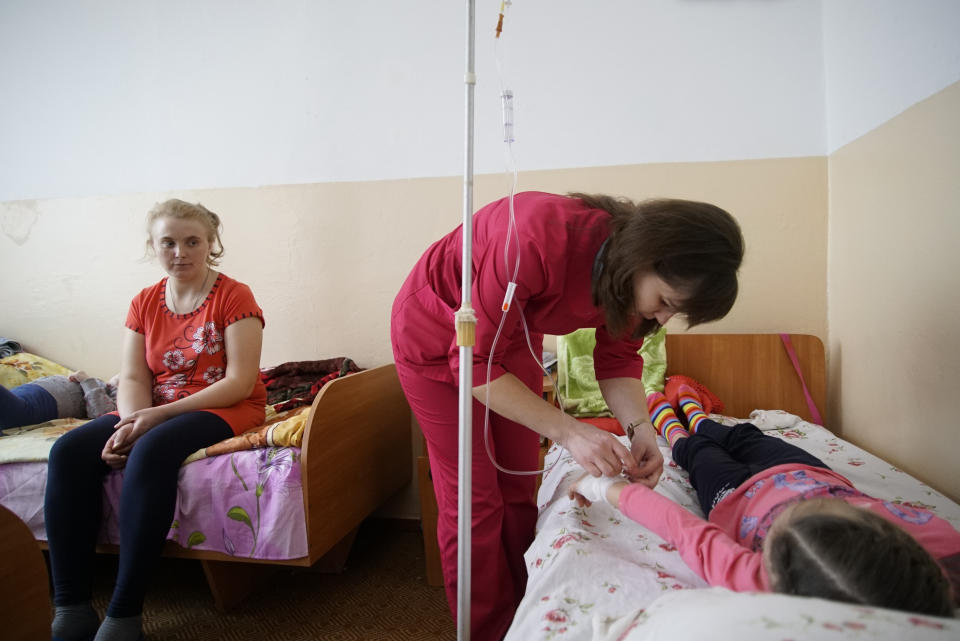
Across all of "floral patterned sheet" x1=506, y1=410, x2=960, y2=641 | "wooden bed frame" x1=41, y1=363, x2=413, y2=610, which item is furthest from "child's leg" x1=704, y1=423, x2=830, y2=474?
"wooden bed frame" x1=41, y1=363, x2=413, y2=610

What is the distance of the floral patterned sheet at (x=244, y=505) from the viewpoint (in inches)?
52.8

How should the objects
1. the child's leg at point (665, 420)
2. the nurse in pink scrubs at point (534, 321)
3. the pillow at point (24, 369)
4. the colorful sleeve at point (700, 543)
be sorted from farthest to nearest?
the pillow at point (24, 369) < the child's leg at point (665, 420) < the nurse in pink scrubs at point (534, 321) < the colorful sleeve at point (700, 543)

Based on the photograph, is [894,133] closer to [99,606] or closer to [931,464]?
[931,464]

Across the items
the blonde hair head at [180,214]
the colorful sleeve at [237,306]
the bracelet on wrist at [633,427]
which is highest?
the blonde hair head at [180,214]

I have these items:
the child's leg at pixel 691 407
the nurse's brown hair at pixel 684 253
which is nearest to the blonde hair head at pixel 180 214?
the nurse's brown hair at pixel 684 253

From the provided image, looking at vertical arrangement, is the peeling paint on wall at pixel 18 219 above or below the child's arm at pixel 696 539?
above

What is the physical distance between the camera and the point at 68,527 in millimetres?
1312

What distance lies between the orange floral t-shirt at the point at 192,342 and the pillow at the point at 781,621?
1.33m

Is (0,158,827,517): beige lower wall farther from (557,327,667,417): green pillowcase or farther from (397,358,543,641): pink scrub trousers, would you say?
(397,358,543,641): pink scrub trousers

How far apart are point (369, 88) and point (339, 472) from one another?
1414mm

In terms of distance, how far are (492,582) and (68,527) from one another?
105cm

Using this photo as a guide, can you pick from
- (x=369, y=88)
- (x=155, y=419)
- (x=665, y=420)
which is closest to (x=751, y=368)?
(x=665, y=420)

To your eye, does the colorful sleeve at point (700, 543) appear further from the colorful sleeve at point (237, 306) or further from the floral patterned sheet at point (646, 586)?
the colorful sleeve at point (237, 306)

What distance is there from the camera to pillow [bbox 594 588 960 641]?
43 cm
